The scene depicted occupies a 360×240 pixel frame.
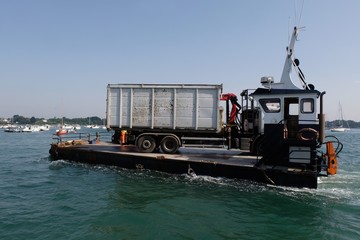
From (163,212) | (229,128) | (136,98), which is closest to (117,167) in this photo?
(136,98)

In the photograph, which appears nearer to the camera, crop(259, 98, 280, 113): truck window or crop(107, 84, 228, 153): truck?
crop(259, 98, 280, 113): truck window

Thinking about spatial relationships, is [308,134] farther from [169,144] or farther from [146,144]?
[146,144]

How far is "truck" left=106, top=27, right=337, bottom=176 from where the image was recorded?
11508mm

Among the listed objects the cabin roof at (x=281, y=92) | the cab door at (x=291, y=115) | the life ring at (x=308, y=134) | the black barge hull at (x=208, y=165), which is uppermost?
the cabin roof at (x=281, y=92)

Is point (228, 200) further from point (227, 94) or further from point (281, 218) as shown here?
point (227, 94)

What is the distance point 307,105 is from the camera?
1166 centimetres

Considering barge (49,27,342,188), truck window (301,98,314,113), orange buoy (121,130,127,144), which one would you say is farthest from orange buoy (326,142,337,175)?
orange buoy (121,130,127,144)

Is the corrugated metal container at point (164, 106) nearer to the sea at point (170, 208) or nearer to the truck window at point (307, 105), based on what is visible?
the sea at point (170, 208)

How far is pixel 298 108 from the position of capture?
11.8 metres

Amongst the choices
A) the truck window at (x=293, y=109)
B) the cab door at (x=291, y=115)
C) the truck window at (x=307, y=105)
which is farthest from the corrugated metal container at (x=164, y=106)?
the truck window at (x=307, y=105)

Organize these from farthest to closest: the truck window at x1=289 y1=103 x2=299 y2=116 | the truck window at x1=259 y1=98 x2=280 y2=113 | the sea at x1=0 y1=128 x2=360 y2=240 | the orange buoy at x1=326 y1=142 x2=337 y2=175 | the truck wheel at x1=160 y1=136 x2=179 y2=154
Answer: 1. the truck wheel at x1=160 y1=136 x2=179 y2=154
2. the truck window at x1=259 y1=98 x2=280 y2=113
3. the truck window at x1=289 y1=103 x2=299 y2=116
4. the orange buoy at x1=326 y1=142 x2=337 y2=175
5. the sea at x1=0 y1=128 x2=360 y2=240

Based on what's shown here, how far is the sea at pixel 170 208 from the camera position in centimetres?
724

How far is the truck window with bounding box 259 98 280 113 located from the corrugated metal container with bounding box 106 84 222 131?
274 cm

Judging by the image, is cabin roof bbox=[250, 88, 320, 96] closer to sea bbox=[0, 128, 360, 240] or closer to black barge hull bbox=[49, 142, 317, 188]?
black barge hull bbox=[49, 142, 317, 188]
